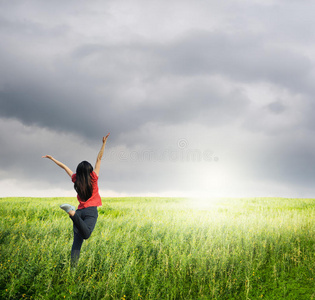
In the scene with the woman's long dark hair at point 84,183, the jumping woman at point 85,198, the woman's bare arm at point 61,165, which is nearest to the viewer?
the jumping woman at point 85,198

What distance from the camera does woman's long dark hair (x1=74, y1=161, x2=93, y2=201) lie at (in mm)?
5645

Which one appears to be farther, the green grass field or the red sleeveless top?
the red sleeveless top

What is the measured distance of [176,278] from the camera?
588 cm

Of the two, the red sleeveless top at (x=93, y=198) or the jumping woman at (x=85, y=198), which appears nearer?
the jumping woman at (x=85, y=198)

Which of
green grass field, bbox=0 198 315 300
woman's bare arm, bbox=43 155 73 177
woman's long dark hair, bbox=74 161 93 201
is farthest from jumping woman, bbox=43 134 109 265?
green grass field, bbox=0 198 315 300

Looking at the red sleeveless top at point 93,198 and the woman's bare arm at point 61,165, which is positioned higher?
the woman's bare arm at point 61,165

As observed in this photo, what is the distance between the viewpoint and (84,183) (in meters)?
5.67

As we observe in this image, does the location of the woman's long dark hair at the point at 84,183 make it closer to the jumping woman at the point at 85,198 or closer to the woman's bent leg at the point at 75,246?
the jumping woman at the point at 85,198

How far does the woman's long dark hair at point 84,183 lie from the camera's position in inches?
222

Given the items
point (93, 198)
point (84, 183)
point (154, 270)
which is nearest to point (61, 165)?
point (84, 183)

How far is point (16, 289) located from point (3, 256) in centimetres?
158

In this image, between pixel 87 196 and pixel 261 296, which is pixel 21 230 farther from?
pixel 261 296

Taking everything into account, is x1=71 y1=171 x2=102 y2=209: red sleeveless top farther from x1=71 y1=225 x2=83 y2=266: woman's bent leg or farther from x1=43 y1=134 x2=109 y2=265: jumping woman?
x1=71 y1=225 x2=83 y2=266: woman's bent leg

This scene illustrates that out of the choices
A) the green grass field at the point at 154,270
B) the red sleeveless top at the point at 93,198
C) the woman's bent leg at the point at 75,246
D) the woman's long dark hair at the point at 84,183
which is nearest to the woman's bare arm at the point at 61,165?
the red sleeveless top at the point at 93,198
